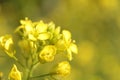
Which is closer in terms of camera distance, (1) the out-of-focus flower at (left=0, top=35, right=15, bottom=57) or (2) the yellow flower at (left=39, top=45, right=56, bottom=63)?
(2) the yellow flower at (left=39, top=45, right=56, bottom=63)

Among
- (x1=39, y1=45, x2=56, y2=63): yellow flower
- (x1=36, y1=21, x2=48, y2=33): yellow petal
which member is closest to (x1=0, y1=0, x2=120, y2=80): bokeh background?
(x1=36, y1=21, x2=48, y2=33): yellow petal

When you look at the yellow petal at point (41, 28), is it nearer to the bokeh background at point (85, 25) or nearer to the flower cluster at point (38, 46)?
the flower cluster at point (38, 46)

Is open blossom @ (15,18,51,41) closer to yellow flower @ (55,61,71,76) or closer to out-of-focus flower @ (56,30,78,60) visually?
out-of-focus flower @ (56,30,78,60)

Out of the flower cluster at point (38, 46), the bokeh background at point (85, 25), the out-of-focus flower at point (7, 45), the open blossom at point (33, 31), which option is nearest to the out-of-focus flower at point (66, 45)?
the flower cluster at point (38, 46)

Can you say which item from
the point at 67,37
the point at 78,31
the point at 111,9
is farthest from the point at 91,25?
the point at 67,37

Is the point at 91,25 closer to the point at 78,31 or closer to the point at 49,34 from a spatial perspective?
the point at 78,31

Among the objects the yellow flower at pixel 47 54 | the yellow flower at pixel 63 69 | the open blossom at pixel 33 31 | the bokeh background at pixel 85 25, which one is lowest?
the bokeh background at pixel 85 25

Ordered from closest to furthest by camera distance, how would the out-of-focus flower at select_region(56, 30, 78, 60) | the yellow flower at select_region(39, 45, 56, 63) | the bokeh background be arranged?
the yellow flower at select_region(39, 45, 56, 63)
the out-of-focus flower at select_region(56, 30, 78, 60)
the bokeh background
